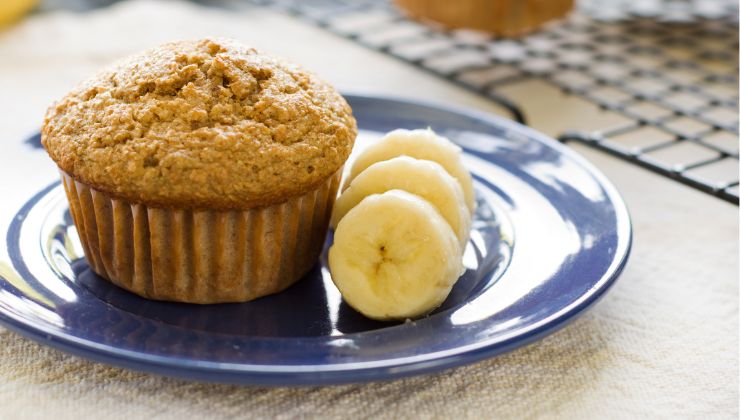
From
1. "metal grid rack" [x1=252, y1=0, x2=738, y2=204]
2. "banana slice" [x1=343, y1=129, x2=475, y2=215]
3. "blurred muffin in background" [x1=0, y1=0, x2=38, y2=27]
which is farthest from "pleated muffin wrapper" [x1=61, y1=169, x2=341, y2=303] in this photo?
"blurred muffin in background" [x1=0, y1=0, x2=38, y2=27]

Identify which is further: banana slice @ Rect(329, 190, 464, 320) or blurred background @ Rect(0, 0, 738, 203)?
blurred background @ Rect(0, 0, 738, 203)

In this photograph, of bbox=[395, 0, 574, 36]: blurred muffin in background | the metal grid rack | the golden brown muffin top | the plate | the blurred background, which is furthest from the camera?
bbox=[395, 0, 574, 36]: blurred muffin in background

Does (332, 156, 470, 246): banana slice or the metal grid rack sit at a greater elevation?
(332, 156, 470, 246): banana slice

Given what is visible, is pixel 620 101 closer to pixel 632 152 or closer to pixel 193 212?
pixel 632 152

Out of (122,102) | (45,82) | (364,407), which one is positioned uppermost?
(122,102)

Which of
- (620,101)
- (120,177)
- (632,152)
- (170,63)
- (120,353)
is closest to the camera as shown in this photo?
(120,353)

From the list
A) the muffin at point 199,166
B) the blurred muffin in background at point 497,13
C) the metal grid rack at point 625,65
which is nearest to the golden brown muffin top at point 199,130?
the muffin at point 199,166

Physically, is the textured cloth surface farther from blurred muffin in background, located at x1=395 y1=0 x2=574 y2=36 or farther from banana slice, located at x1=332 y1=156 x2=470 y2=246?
blurred muffin in background, located at x1=395 y1=0 x2=574 y2=36

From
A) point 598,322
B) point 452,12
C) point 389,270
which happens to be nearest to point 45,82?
point 452,12
